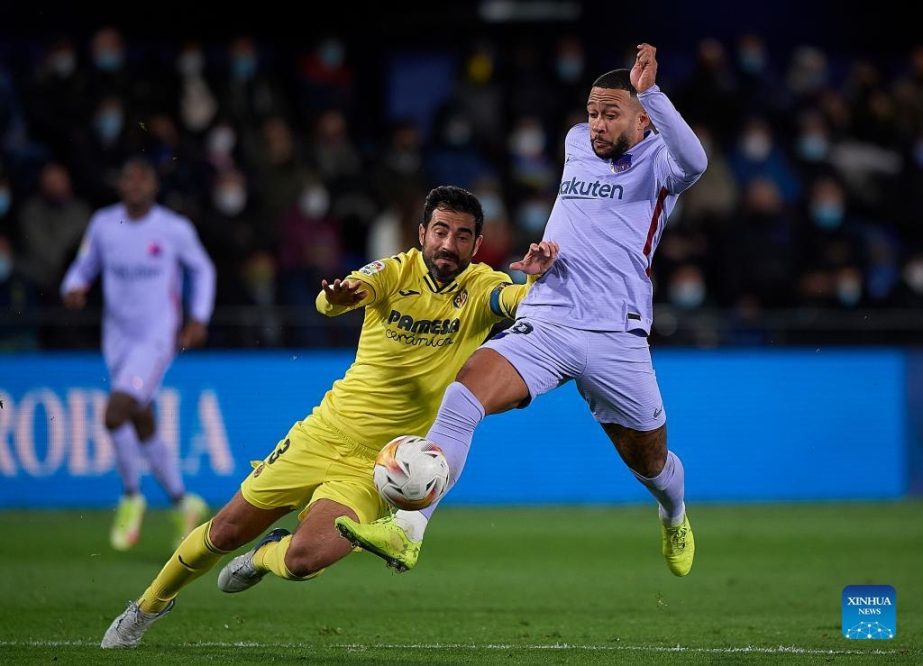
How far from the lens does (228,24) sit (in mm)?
18109

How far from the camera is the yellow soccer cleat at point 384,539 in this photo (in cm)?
618

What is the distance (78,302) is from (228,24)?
7.96 meters

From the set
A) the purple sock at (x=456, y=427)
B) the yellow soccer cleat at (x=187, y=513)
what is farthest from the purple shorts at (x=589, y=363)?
the yellow soccer cleat at (x=187, y=513)

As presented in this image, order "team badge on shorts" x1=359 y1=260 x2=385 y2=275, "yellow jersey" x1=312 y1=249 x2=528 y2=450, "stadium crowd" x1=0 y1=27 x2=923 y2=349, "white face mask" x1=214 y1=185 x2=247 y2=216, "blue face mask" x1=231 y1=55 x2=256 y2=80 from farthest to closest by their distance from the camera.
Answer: "blue face mask" x1=231 y1=55 x2=256 y2=80
"white face mask" x1=214 y1=185 x2=247 y2=216
"stadium crowd" x1=0 y1=27 x2=923 y2=349
"yellow jersey" x1=312 y1=249 x2=528 y2=450
"team badge on shorts" x1=359 y1=260 x2=385 y2=275

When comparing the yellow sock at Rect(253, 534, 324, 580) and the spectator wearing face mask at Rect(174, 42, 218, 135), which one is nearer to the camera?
the yellow sock at Rect(253, 534, 324, 580)

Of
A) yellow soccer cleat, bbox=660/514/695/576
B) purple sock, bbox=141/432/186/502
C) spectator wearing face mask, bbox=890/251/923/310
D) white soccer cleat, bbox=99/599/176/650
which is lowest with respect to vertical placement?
purple sock, bbox=141/432/186/502

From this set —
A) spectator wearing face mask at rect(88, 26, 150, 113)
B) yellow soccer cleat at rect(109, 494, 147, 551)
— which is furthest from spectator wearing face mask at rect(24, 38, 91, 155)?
yellow soccer cleat at rect(109, 494, 147, 551)

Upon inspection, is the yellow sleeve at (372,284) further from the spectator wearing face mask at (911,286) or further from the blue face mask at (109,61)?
the spectator wearing face mask at (911,286)

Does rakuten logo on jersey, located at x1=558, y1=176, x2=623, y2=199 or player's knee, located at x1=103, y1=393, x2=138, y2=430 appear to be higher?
rakuten logo on jersey, located at x1=558, y1=176, x2=623, y2=199

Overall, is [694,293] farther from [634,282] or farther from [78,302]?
[634,282]

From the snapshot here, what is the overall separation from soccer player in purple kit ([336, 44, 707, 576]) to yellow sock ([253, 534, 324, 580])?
0.85 m

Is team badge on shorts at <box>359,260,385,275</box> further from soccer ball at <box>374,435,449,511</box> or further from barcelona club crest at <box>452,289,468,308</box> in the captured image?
soccer ball at <box>374,435,449,511</box>

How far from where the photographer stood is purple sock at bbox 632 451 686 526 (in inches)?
298

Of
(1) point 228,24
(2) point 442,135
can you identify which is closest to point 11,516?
(2) point 442,135
